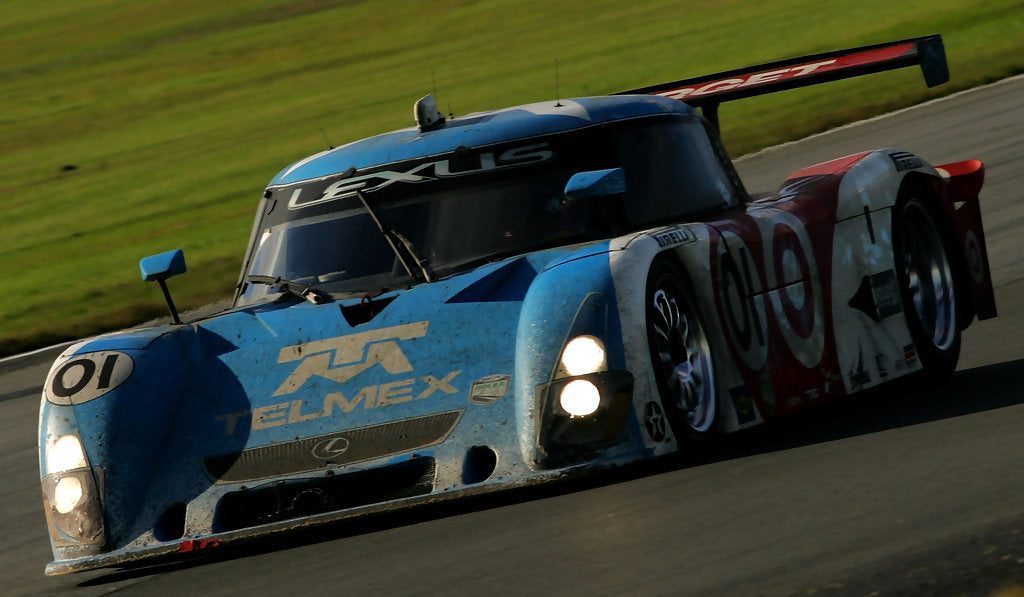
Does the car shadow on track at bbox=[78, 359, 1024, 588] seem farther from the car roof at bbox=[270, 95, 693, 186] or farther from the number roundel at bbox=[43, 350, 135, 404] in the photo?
the car roof at bbox=[270, 95, 693, 186]

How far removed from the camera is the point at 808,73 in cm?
752

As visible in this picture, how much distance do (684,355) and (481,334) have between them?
72 centimetres

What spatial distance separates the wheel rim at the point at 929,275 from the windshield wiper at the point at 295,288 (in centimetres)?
275

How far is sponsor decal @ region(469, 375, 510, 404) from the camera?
503 centimetres

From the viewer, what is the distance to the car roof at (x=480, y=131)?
634 centimetres

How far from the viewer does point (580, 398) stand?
482 centimetres

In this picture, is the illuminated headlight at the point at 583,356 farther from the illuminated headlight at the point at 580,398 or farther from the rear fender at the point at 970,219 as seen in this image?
the rear fender at the point at 970,219

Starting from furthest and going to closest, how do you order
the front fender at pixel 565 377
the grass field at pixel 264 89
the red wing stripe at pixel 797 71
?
the grass field at pixel 264 89, the red wing stripe at pixel 797 71, the front fender at pixel 565 377

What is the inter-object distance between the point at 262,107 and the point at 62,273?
14646 mm

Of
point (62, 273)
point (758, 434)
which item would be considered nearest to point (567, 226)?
point (758, 434)

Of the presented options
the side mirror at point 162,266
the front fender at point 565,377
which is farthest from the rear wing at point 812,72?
the front fender at point 565,377

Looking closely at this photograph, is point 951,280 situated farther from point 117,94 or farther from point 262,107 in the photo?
point 117,94

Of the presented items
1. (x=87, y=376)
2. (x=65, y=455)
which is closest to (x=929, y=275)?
(x=87, y=376)

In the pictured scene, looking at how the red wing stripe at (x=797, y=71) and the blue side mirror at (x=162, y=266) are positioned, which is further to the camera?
the red wing stripe at (x=797, y=71)
